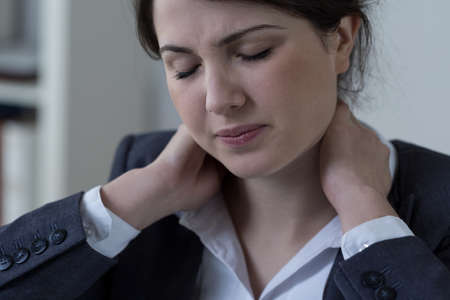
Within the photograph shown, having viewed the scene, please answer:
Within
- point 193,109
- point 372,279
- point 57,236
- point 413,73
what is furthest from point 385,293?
point 413,73

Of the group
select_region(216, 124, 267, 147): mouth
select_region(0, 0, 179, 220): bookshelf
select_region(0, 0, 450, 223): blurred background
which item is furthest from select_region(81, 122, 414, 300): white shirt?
select_region(0, 0, 179, 220): bookshelf

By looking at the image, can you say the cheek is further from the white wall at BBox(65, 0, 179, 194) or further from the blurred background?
the white wall at BBox(65, 0, 179, 194)

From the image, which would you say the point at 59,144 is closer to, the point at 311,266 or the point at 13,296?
the point at 13,296

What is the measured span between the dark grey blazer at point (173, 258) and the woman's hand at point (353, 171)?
52mm

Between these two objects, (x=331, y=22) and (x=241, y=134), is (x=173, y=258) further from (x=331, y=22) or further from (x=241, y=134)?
(x=331, y=22)

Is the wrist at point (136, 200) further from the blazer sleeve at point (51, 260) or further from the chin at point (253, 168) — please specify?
the chin at point (253, 168)

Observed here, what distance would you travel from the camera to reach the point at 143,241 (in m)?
1.12

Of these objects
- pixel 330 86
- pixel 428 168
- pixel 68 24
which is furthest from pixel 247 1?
pixel 68 24

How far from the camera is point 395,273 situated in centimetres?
84

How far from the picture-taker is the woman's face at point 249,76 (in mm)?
854

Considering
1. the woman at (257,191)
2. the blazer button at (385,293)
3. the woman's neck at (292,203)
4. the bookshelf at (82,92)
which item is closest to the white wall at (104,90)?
the bookshelf at (82,92)

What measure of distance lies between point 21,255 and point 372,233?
1.86 feet

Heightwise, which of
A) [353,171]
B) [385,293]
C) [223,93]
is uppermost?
[223,93]

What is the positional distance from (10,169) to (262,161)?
131cm
